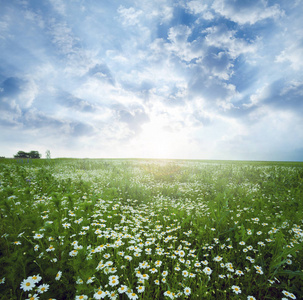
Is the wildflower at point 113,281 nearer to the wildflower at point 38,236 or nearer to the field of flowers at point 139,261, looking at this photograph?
the field of flowers at point 139,261

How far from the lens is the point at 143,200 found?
7.64 metres

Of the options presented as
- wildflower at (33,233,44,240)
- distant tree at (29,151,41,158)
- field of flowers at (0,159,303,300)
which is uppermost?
distant tree at (29,151,41,158)

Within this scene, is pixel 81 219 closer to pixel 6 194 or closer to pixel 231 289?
pixel 6 194

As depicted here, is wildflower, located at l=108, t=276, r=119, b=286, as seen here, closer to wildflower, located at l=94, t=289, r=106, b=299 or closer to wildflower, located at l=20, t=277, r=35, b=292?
wildflower, located at l=94, t=289, r=106, b=299

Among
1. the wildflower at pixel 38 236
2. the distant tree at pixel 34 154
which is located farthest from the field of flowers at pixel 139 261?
the distant tree at pixel 34 154

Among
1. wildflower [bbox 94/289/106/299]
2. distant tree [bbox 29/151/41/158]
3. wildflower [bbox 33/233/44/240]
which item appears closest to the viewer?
wildflower [bbox 94/289/106/299]

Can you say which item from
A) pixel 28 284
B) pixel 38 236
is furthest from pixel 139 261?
pixel 38 236

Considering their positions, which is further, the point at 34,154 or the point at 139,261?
the point at 34,154

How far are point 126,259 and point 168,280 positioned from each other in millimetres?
830

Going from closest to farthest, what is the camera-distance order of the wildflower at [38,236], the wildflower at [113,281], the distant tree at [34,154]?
the wildflower at [113,281] → the wildflower at [38,236] → the distant tree at [34,154]

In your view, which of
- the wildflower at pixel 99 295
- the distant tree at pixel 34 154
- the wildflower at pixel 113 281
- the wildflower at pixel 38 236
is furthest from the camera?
the distant tree at pixel 34 154

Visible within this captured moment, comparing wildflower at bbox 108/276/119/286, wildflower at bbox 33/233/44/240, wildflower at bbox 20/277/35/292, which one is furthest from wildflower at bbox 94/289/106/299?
wildflower at bbox 33/233/44/240

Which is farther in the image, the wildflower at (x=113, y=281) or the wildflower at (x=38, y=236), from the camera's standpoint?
the wildflower at (x=38, y=236)

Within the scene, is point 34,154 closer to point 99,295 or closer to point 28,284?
point 28,284
